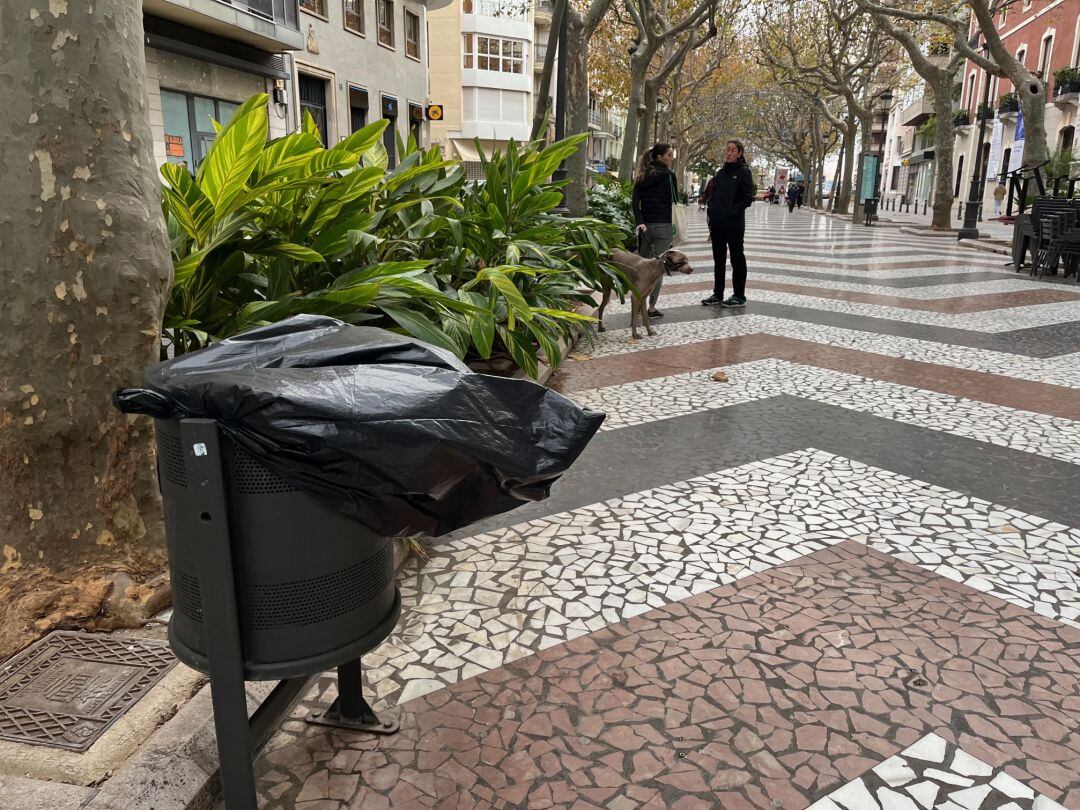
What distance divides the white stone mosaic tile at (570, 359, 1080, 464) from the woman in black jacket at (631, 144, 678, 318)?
8.00 feet

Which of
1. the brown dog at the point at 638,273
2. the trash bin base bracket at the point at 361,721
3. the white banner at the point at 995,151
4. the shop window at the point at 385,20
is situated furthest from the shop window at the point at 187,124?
the white banner at the point at 995,151

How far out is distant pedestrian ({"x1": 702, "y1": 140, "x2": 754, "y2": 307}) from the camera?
852 cm

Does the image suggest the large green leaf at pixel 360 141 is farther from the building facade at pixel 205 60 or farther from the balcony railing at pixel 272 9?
the balcony railing at pixel 272 9

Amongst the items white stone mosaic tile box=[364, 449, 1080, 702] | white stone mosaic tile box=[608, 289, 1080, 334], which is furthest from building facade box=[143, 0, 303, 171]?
white stone mosaic tile box=[364, 449, 1080, 702]

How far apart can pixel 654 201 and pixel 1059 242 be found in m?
6.92

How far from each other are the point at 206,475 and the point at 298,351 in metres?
0.30

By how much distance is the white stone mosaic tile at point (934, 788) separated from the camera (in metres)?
1.88

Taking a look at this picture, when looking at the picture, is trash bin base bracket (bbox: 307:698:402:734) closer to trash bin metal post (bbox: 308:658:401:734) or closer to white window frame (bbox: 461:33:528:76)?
trash bin metal post (bbox: 308:658:401:734)

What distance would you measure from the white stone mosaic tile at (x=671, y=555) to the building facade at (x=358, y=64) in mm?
17874

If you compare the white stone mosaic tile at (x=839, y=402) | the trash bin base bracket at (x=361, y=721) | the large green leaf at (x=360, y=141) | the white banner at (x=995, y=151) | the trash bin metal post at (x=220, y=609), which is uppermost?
the white banner at (x=995, y=151)

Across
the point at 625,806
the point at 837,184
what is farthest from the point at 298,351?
the point at 837,184

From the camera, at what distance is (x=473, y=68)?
151ft

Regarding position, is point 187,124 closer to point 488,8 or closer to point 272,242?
point 272,242

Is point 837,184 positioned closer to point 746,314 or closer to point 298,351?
point 746,314
